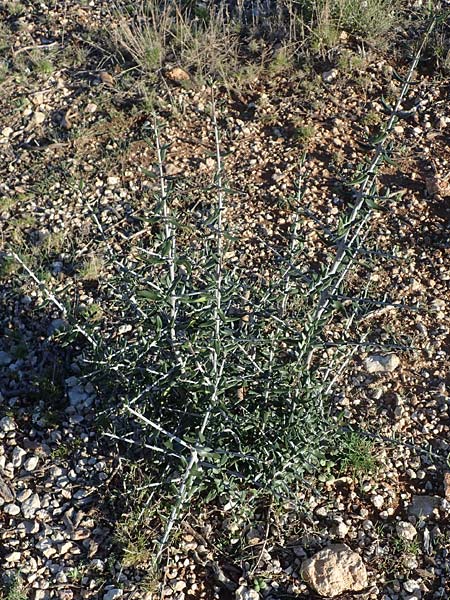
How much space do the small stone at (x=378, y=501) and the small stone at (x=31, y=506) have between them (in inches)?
57.6

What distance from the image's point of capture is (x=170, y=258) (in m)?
2.37

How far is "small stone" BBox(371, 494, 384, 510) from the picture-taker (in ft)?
10.1

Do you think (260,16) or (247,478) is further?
(260,16)

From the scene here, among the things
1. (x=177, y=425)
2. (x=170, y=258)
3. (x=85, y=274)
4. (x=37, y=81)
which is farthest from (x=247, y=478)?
(x=37, y=81)

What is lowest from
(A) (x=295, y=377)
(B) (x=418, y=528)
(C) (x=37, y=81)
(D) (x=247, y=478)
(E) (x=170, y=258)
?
(B) (x=418, y=528)

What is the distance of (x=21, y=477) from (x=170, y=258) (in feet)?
4.73

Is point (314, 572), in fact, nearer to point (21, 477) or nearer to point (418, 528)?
point (418, 528)

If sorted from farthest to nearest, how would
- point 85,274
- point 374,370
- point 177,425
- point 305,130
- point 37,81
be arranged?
1. point 37,81
2. point 305,130
3. point 85,274
4. point 374,370
5. point 177,425

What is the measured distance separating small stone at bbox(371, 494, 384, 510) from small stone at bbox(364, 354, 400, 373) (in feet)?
2.15

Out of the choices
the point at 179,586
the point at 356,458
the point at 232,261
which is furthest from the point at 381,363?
the point at 179,586

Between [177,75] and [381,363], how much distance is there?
2.57 metres

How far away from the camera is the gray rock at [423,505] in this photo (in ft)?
9.95

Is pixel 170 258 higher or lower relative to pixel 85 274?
higher

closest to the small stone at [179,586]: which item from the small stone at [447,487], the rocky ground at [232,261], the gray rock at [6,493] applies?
the rocky ground at [232,261]
